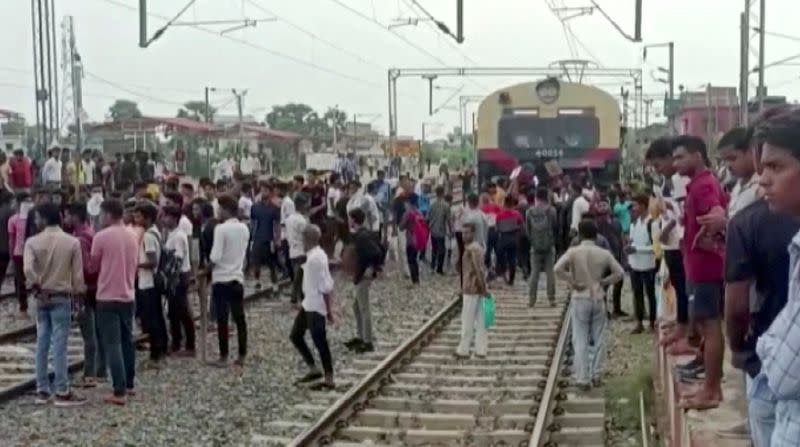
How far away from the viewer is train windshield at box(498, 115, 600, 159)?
2848 cm

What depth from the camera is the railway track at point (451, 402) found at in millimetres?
10648

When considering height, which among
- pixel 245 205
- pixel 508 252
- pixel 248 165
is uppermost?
pixel 248 165

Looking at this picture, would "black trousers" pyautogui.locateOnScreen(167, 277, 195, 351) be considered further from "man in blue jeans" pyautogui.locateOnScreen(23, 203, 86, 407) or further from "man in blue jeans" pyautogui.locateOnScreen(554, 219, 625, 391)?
"man in blue jeans" pyautogui.locateOnScreen(554, 219, 625, 391)

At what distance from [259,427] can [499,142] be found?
59.7 feet

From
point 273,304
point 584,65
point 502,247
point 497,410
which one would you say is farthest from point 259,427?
point 584,65

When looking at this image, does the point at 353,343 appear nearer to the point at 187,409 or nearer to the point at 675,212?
the point at 187,409

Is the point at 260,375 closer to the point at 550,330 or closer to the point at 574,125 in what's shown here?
the point at 550,330

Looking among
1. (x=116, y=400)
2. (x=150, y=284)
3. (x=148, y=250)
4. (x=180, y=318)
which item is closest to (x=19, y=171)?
(x=180, y=318)

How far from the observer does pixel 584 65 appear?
37.2 m

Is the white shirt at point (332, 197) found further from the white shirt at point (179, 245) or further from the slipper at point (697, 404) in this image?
the slipper at point (697, 404)

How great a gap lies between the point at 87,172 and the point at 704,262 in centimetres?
2162

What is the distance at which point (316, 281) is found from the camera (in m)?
12.5

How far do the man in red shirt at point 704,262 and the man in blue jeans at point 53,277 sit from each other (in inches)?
218

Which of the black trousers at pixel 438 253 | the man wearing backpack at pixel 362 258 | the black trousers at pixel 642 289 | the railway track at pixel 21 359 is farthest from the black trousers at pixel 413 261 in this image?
the man wearing backpack at pixel 362 258
